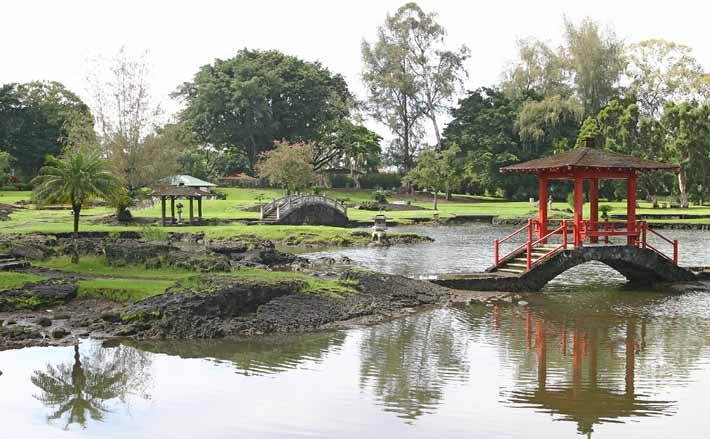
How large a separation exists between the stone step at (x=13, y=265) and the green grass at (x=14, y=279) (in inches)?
45.5

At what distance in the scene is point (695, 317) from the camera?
831 inches

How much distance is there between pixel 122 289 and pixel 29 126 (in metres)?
71.5

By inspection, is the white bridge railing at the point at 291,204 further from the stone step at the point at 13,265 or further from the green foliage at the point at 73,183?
the stone step at the point at 13,265

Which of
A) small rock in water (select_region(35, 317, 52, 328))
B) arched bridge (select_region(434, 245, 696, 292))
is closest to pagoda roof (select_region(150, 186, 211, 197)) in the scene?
arched bridge (select_region(434, 245, 696, 292))

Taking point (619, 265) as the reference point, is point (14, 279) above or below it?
above

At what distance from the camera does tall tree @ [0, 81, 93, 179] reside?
82500 millimetres

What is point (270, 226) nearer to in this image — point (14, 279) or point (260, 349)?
point (14, 279)

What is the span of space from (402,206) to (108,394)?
60.2 meters

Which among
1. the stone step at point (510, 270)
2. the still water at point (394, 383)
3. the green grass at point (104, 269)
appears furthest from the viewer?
the stone step at point (510, 270)

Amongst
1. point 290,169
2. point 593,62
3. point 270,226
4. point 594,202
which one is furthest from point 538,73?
point 594,202

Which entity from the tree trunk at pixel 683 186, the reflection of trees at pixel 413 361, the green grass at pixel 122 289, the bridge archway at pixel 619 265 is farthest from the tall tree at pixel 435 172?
the reflection of trees at pixel 413 361

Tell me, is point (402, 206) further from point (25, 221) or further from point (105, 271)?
point (105, 271)

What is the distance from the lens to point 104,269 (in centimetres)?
2450

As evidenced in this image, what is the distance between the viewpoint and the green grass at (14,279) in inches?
806
